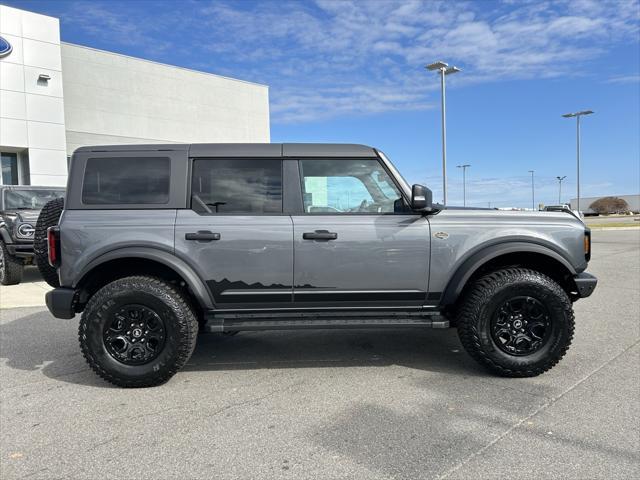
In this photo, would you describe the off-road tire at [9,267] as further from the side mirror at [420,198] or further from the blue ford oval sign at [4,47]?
the blue ford oval sign at [4,47]

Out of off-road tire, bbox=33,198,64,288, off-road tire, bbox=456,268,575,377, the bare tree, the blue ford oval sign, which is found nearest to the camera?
off-road tire, bbox=456,268,575,377

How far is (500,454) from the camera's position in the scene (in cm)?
266

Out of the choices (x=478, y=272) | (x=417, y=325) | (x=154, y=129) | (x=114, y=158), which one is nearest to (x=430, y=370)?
(x=417, y=325)

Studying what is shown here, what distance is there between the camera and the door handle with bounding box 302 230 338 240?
380 cm

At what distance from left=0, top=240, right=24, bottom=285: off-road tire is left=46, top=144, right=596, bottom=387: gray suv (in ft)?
17.9

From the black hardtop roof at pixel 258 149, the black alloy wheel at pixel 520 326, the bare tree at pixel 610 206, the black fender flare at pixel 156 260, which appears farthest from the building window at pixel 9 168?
the bare tree at pixel 610 206

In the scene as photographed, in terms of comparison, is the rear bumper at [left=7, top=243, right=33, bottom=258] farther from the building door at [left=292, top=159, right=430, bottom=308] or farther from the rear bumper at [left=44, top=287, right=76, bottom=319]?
the building door at [left=292, top=159, right=430, bottom=308]

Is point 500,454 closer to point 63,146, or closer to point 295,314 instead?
point 295,314

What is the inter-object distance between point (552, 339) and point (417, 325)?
1.10 m

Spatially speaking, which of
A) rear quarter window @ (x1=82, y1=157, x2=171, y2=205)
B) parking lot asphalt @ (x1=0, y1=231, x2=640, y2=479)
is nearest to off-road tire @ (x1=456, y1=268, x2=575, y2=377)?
parking lot asphalt @ (x1=0, y1=231, x2=640, y2=479)

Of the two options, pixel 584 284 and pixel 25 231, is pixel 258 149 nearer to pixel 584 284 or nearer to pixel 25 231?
pixel 584 284

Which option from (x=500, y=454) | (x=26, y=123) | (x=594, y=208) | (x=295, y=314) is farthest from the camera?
(x=594, y=208)

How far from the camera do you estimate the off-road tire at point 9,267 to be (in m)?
8.24

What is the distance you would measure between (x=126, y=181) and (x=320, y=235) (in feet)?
5.52
